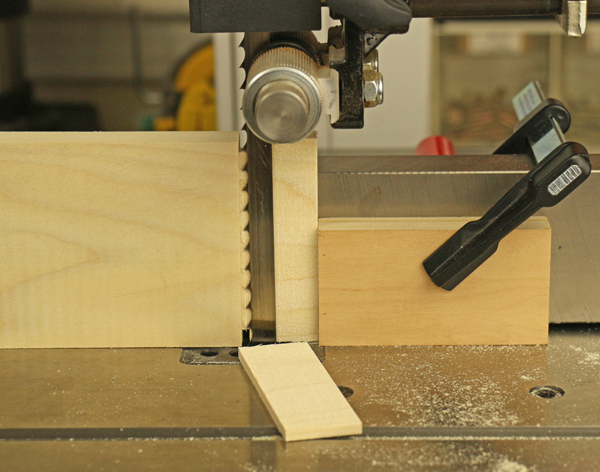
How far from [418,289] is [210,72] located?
2114 millimetres

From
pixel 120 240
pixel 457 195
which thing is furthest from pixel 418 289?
pixel 120 240

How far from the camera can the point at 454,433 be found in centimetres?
67

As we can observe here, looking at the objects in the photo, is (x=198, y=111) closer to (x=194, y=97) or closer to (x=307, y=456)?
(x=194, y=97)

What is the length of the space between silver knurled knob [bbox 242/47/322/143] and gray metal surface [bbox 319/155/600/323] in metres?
0.16

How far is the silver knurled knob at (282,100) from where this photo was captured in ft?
2.30

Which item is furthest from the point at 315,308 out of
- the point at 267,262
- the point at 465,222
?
the point at 465,222

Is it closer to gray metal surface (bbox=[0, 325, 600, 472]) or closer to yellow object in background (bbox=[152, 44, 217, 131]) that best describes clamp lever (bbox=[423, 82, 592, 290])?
gray metal surface (bbox=[0, 325, 600, 472])

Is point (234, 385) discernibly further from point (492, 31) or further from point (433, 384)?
point (492, 31)

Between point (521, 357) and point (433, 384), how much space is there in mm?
135

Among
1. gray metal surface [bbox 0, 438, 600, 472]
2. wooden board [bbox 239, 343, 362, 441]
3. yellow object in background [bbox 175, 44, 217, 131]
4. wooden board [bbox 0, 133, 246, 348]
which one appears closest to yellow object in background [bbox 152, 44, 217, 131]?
yellow object in background [bbox 175, 44, 217, 131]

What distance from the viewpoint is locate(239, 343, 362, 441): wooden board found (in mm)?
666

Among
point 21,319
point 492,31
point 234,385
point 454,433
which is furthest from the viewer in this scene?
point 492,31

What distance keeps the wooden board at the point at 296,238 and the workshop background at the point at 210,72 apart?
168 centimetres

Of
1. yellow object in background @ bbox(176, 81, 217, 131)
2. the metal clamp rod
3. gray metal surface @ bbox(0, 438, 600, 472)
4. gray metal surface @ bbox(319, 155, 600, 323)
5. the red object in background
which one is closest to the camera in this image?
gray metal surface @ bbox(0, 438, 600, 472)
